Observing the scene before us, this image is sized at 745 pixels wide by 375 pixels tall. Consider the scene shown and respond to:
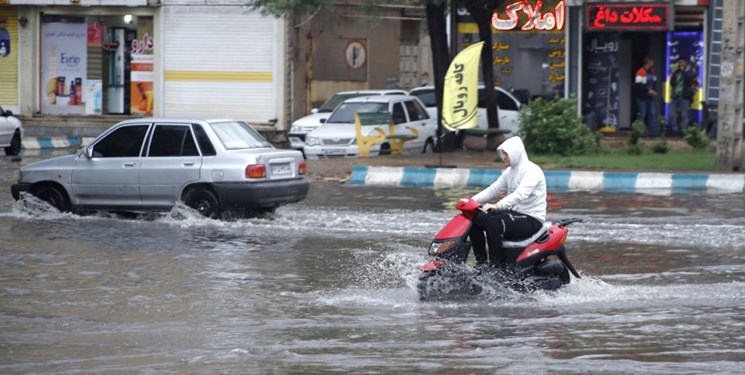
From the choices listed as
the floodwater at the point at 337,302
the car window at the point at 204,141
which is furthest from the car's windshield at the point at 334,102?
the car window at the point at 204,141

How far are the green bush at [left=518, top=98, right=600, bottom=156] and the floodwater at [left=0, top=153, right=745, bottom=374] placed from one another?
8.35 meters

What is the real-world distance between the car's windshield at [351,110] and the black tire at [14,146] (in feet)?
24.7

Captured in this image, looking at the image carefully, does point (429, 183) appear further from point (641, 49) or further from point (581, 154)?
point (641, 49)

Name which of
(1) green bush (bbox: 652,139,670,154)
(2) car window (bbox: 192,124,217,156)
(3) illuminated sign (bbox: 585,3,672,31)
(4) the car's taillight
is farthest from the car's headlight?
(4) the car's taillight

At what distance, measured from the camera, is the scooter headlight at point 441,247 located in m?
10.5

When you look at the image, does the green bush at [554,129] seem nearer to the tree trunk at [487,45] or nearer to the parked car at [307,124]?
the tree trunk at [487,45]

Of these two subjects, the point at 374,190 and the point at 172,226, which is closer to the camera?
the point at 172,226

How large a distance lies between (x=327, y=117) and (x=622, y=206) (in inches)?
500

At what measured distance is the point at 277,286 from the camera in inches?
465

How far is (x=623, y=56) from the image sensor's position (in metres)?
32.8

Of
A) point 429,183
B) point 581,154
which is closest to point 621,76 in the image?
point 581,154

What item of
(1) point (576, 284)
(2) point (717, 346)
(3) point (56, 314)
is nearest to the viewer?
(2) point (717, 346)

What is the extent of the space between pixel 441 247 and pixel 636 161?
15292mm

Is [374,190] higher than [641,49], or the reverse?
[641,49]
